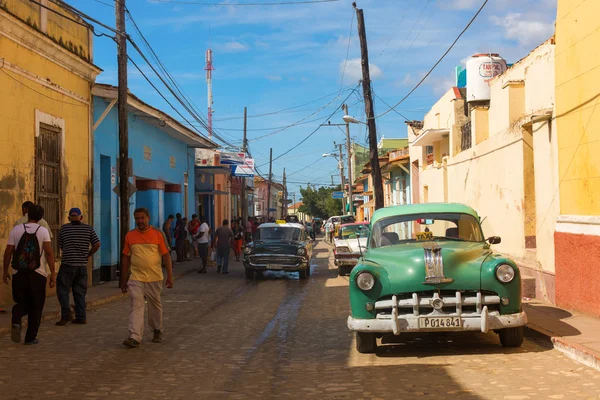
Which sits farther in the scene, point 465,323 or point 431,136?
point 431,136

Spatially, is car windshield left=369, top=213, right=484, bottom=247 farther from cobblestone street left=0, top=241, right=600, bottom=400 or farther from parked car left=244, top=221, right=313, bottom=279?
parked car left=244, top=221, right=313, bottom=279

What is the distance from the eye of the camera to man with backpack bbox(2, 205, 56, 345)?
9055 millimetres


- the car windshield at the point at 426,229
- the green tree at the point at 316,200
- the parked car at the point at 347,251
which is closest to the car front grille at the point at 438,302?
the car windshield at the point at 426,229

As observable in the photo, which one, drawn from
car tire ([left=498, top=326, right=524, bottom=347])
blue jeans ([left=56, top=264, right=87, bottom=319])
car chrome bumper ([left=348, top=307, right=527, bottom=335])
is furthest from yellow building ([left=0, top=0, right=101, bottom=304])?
car tire ([left=498, top=326, right=524, bottom=347])

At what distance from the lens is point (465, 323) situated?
7.80 meters

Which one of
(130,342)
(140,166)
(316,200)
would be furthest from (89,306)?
(316,200)

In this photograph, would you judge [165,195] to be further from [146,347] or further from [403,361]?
[403,361]

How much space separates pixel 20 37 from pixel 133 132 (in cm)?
913

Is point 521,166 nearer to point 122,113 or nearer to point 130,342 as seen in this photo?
point 130,342

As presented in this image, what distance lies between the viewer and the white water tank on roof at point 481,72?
64.7ft

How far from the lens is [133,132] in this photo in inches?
895

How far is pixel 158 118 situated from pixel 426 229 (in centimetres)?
1515

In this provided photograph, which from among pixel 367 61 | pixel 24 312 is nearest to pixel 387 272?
pixel 24 312

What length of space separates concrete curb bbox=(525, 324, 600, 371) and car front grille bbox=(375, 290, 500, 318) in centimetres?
89
